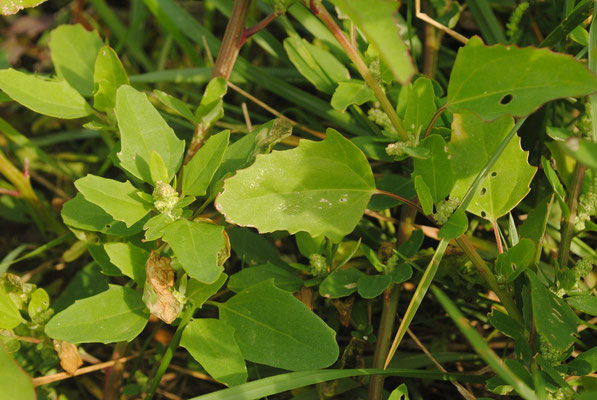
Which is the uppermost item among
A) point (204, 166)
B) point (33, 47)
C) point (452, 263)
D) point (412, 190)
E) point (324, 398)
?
point (33, 47)

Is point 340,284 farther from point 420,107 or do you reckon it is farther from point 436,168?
point 420,107

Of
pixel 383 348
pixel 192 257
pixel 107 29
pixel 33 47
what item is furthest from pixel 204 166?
pixel 33 47

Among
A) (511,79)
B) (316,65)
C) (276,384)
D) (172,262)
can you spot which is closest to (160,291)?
(172,262)

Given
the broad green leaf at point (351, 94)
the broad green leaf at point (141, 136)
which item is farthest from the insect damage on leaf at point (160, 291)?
the broad green leaf at point (351, 94)

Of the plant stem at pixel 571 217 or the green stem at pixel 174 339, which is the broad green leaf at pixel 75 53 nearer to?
the green stem at pixel 174 339

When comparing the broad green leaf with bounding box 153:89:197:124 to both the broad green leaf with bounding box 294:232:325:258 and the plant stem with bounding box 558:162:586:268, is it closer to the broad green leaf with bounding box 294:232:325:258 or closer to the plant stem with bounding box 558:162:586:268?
the broad green leaf with bounding box 294:232:325:258

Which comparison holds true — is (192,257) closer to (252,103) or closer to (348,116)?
(348,116)

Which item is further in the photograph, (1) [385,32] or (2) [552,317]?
(2) [552,317]

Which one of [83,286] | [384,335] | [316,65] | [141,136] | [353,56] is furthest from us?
[83,286]
